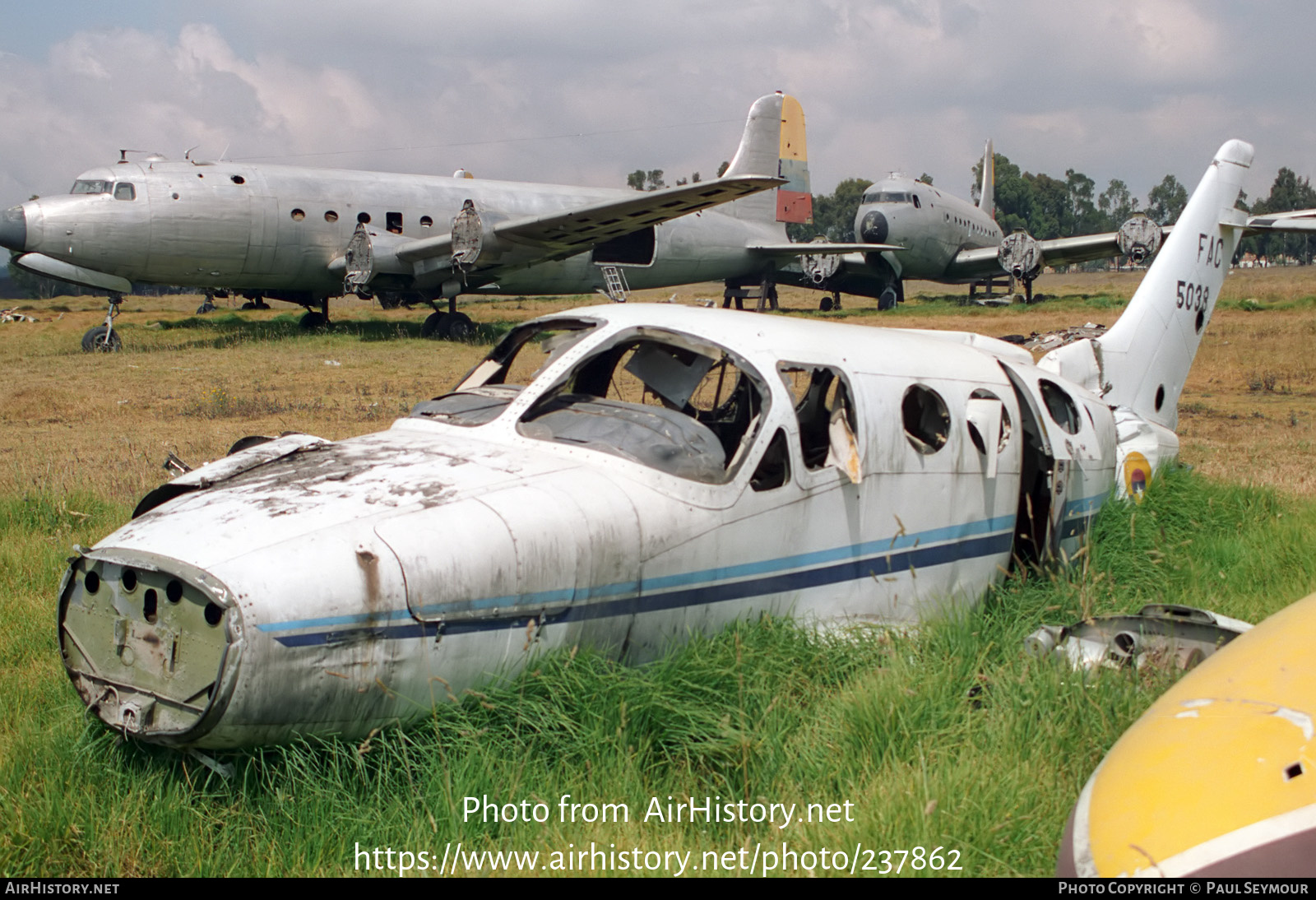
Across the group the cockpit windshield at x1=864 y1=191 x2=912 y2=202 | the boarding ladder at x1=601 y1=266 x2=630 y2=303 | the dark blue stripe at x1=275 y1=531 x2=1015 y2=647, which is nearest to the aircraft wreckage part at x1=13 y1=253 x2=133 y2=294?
the boarding ladder at x1=601 y1=266 x2=630 y2=303

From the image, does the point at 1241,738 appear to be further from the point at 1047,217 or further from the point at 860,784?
the point at 1047,217

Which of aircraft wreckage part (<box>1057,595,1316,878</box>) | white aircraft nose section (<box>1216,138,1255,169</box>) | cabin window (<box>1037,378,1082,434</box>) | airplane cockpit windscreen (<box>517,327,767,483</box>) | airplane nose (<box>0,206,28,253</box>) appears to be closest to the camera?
aircraft wreckage part (<box>1057,595,1316,878</box>)

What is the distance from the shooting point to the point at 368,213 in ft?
78.9

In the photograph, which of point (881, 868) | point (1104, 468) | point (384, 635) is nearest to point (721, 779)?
point (881, 868)

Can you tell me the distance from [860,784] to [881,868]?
2.19 ft

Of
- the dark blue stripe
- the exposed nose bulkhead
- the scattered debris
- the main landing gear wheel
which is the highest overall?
the exposed nose bulkhead

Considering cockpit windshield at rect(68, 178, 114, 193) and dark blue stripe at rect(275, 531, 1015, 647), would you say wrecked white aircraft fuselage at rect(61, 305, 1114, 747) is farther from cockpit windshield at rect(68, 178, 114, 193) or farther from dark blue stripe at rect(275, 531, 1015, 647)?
cockpit windshield at rect(68, 178, 114, 193)

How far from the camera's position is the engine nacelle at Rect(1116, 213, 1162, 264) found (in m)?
30.3

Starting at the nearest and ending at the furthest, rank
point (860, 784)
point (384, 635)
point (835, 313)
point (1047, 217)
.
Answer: point (384, 635) → point (860, 784) → point (835, 313) → point (1047, 217)

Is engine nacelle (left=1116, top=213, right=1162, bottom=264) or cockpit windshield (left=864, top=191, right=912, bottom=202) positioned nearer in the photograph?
engine nacelle (left=1116, top=213, right=1162, bottom=264)

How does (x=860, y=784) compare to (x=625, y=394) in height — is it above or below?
below

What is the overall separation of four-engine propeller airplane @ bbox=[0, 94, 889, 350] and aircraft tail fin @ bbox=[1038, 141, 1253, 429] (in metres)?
9.33

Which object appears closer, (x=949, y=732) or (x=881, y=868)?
(x=881, y=868)

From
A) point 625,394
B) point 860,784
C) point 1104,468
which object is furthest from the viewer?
point 1104,468
